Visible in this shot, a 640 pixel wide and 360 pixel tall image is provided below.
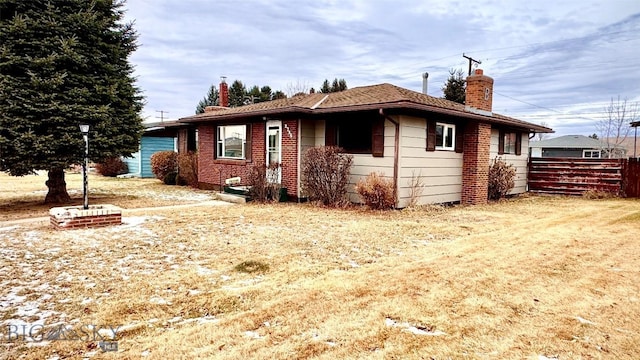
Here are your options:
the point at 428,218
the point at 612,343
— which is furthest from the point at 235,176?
the point at 612,343

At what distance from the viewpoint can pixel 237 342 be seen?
9.67 ft

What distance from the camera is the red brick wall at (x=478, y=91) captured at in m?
Result: 12.4

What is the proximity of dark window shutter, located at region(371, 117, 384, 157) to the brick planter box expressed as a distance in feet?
20.1

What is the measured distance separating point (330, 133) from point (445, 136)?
337 cm

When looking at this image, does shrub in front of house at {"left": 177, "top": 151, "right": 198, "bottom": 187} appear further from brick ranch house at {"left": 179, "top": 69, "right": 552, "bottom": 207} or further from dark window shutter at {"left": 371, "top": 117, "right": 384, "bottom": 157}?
dark window shutter at {"left": 371, "top": 117, "right": 384, "bottom": 157}

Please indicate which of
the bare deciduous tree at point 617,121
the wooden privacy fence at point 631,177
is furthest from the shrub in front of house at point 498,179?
the bare deciduous tree at point 617,121

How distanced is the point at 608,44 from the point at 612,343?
936 inches

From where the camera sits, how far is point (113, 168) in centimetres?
2209

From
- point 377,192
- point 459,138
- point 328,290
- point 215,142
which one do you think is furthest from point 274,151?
point 328,290

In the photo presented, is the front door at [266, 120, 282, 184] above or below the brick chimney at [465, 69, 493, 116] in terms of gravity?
below

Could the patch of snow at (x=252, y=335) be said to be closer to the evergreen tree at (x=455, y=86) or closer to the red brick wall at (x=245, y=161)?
the red brick wall at (x=245, y=161)

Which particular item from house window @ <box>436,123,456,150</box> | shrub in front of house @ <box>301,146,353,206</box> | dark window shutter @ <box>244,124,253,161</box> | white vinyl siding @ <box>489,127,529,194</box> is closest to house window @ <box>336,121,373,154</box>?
shrub in front of house @ <box>301,146,353,206</box>

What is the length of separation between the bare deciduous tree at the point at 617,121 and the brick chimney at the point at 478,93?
24.5 meters

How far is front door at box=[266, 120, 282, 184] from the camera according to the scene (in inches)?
465
